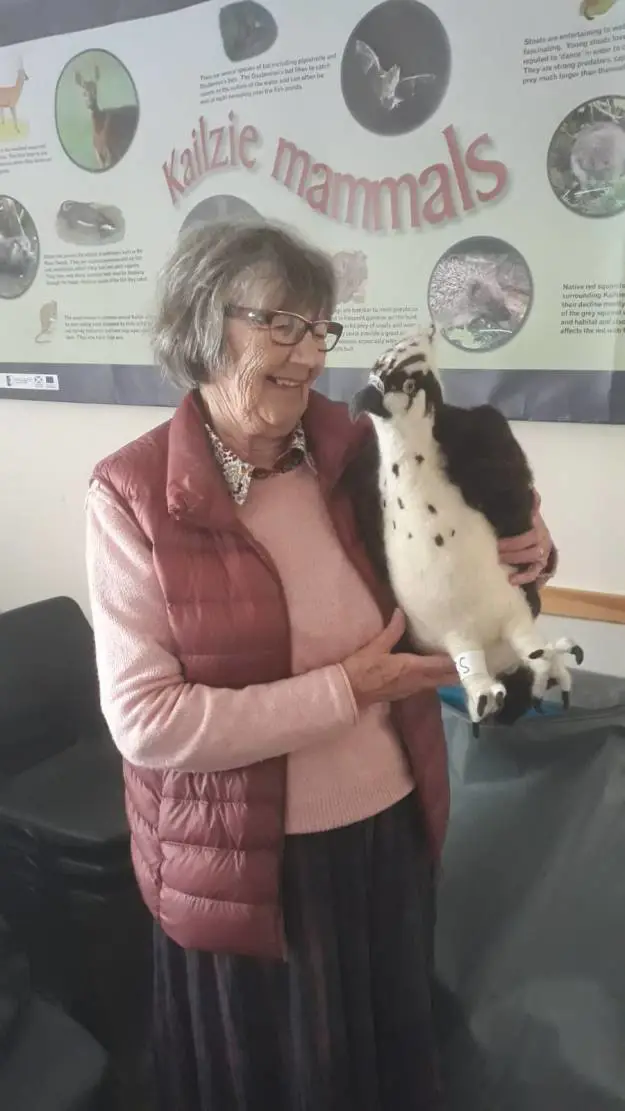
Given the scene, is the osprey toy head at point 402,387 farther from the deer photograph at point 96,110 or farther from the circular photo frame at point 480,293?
the deer photograph at point 96,110

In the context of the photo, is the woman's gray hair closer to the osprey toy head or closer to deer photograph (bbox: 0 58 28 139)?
the osprey toy head

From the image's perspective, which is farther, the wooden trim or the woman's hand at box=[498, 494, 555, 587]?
the wooden trim

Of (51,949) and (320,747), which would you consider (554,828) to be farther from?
(51,949)

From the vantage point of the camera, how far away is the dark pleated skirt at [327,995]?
88 cm

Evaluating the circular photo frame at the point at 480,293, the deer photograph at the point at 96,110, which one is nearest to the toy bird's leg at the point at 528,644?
the circular photo frame at the point at 480,293

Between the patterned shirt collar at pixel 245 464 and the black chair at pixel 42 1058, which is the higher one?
the patterned shirt collar at pixel 245 464

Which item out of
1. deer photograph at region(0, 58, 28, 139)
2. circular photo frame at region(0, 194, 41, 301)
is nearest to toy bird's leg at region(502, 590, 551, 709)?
circular photo frame at region(0, 194, 41, 301)

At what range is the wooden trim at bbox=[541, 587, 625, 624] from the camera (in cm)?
128

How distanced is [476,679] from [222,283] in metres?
0.43

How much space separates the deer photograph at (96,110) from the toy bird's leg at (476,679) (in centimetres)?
126

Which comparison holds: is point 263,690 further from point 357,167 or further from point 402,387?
point 357,167

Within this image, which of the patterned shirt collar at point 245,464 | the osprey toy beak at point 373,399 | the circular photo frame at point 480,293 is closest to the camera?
the osprey toy beak at point 373,399

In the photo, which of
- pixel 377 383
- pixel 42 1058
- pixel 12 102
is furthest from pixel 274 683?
pixel 12 102

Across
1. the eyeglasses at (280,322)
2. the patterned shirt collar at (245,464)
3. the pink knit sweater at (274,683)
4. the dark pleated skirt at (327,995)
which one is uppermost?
the eyeglasses at (280,322)
